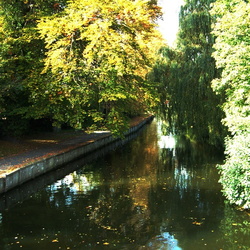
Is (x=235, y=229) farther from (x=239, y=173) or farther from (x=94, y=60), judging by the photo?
(x=94, y=60)

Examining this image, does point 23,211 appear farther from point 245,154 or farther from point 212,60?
point 212,60

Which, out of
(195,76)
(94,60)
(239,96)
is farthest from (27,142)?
(239,96)

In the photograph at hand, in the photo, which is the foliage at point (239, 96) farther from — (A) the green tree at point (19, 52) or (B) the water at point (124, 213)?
(A) the green tree at point (19, 52)

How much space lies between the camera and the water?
9.84 metres

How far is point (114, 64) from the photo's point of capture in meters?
18.6

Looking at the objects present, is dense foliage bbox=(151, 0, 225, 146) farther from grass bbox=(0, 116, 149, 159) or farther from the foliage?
grass bbox=(0, 116, 149, 159)

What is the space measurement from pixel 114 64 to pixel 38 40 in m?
6.85

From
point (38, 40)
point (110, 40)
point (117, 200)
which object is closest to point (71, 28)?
point (110, 40)

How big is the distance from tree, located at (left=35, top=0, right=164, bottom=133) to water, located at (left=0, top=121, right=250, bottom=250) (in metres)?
4.17

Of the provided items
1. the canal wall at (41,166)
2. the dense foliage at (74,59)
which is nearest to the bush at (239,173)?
the dense foliage at (74,59)

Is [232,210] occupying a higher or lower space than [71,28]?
lower

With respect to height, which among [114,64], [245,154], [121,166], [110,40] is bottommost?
[121,166]

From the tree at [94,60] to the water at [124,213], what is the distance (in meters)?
4.17

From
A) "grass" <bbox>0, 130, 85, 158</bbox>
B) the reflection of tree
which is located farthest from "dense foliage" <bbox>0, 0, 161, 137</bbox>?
the reflection of tree
